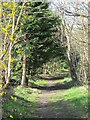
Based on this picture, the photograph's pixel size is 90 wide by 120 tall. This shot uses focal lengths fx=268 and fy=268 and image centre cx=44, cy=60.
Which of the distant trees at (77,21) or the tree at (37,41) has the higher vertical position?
the distant trees at (77,21)

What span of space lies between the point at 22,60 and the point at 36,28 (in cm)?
259

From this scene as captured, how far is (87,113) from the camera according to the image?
30.1ft

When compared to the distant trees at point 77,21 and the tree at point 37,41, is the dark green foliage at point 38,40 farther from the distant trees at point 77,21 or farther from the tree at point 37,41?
the distant trees at point 77,21

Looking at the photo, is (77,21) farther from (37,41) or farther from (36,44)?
(36,44)

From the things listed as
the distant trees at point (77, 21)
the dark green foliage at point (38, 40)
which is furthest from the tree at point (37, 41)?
the distant trees at point (77, 21)

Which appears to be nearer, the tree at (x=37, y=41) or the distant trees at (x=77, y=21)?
the distant trees at (x=77, y=21)

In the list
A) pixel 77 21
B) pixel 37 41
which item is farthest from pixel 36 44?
pixel 77 21

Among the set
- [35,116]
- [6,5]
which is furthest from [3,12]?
[35,116]

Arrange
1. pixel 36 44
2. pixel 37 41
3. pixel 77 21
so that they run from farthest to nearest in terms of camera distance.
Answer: pixel 36 44 → pixel 37 41 → pixel 77 21

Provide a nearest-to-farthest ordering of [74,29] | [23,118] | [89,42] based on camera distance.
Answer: [89,42] < [74,29] < [23,118]

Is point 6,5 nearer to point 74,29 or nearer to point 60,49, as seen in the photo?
point 74,29

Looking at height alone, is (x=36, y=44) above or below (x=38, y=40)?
below

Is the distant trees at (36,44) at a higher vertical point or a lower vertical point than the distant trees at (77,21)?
lower

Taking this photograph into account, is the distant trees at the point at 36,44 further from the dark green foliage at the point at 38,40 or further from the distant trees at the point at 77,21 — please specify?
the distant trees at the point at 77,21
